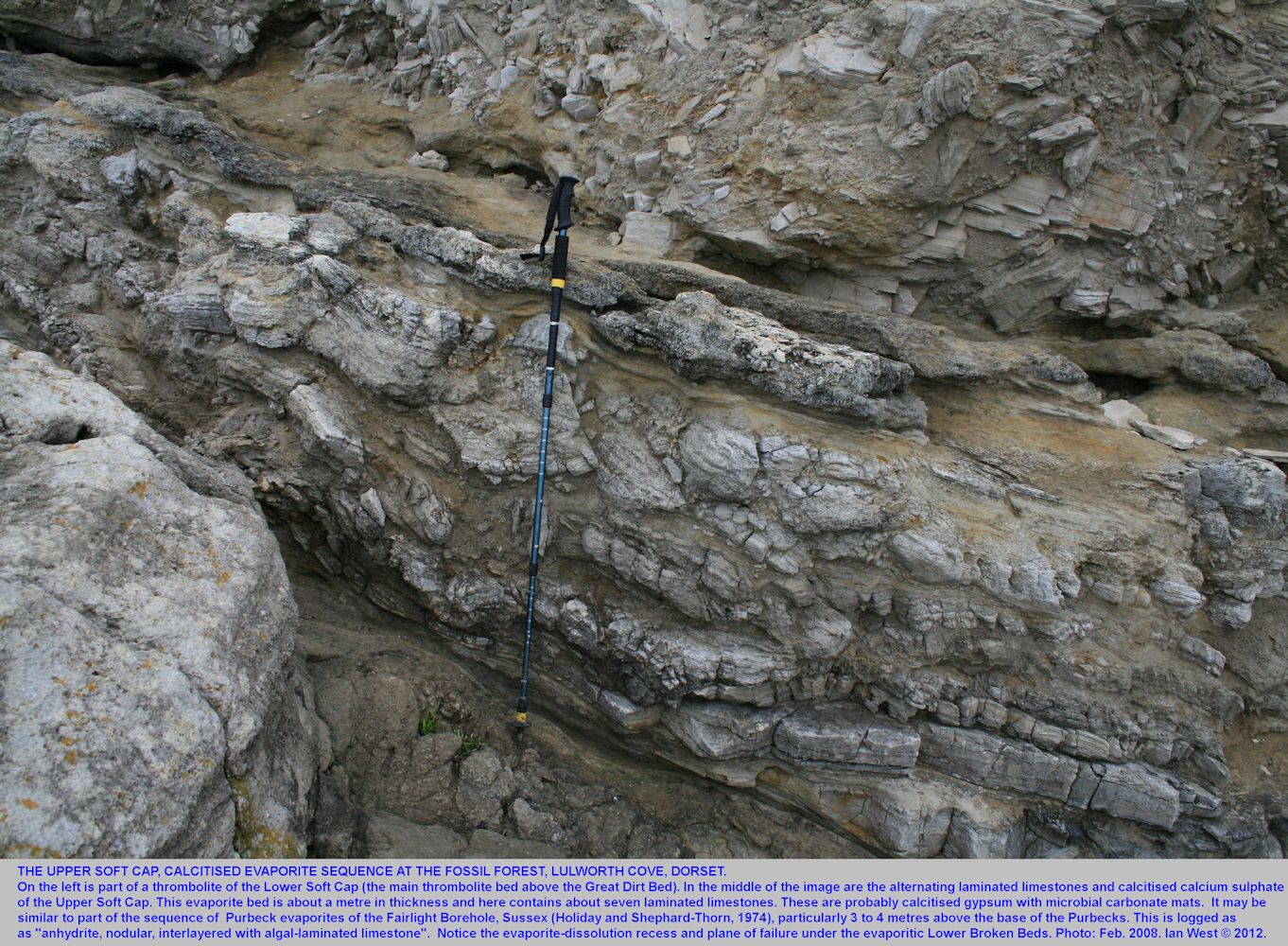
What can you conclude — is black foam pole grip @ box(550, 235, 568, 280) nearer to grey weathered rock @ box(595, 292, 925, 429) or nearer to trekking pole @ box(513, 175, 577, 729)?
trekking pole @ box(513, 175, 577, 729)

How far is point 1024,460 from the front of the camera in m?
6.44

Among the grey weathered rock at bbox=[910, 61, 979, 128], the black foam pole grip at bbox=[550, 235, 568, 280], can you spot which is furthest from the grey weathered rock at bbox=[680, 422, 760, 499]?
the grey weathered rock at bbox=[910, 61, 979, 128]

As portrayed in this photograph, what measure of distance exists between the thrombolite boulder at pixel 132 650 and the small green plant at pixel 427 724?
0.82 m

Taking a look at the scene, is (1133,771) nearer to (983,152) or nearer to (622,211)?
(983,152)

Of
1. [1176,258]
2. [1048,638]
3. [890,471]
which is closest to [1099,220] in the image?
[1176,258]

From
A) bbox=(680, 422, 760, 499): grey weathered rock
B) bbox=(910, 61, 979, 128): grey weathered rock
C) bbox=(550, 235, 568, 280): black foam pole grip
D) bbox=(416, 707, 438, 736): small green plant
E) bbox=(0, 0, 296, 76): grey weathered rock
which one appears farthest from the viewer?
bbox=(0, 0, 296, 76): grey weathered rock

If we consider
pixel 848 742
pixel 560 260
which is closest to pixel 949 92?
pixel 560 260

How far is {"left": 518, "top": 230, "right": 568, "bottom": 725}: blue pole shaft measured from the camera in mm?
6173

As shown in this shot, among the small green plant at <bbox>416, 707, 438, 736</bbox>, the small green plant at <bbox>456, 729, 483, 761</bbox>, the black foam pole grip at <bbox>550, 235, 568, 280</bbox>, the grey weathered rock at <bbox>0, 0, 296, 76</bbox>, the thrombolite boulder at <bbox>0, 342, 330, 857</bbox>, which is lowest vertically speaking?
the small green plant at <bbox>456, 729, 483, 761</bbox>

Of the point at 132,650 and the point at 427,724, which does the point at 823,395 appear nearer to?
the point at 427,724

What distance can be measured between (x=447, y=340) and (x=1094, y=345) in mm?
6622

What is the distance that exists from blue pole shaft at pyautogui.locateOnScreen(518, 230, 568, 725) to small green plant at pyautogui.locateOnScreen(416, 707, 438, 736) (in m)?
0.70

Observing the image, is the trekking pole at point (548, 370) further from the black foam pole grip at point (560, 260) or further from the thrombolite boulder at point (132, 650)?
the thrombolite boulder at point (132, 650)

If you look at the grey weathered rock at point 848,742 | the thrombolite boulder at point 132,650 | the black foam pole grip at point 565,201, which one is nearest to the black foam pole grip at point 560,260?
the black foam pole grip at point 565,201
